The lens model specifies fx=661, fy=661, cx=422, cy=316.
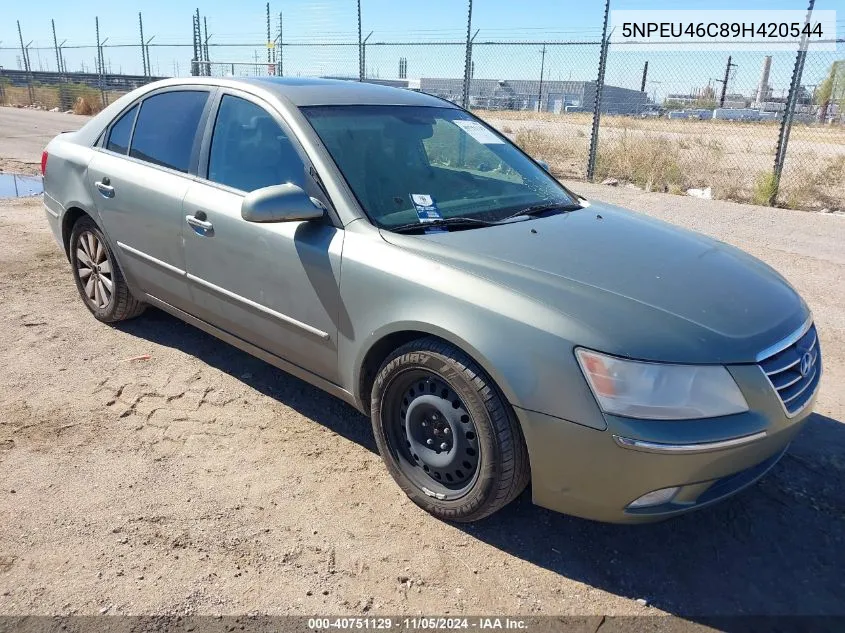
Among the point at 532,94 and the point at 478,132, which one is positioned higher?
the point at 532,94

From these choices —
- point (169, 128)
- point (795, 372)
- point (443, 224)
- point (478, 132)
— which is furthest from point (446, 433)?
point (169, 128)

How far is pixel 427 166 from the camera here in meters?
3.36

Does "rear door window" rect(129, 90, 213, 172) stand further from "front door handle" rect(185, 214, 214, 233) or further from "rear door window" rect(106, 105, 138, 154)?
"front door handle" rect(185, 214, 214, 233)

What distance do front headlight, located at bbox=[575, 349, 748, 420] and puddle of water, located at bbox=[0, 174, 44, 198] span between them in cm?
845

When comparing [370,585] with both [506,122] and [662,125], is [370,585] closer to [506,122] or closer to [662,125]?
[662,125]

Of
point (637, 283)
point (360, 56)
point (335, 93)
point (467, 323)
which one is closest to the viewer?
point (467, 323)

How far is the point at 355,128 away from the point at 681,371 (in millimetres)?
1969

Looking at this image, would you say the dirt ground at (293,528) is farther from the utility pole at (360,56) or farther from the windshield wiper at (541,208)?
the utility pole at (360,56)

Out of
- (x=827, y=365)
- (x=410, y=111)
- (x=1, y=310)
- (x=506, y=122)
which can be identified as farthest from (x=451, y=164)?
(x=506, y=122)

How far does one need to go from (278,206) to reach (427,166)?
0.90 metres

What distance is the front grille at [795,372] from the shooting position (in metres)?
2.36

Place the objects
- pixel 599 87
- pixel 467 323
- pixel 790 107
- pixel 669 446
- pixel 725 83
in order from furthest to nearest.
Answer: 1. pixel 725 83
2. pixel 599 87
3. pixel 790 107
4. pixel 467 323
5. pixel 669 446

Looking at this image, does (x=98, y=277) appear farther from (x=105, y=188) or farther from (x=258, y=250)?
(x=258, y=250)

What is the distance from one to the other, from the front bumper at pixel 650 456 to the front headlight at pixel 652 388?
0.03 m
